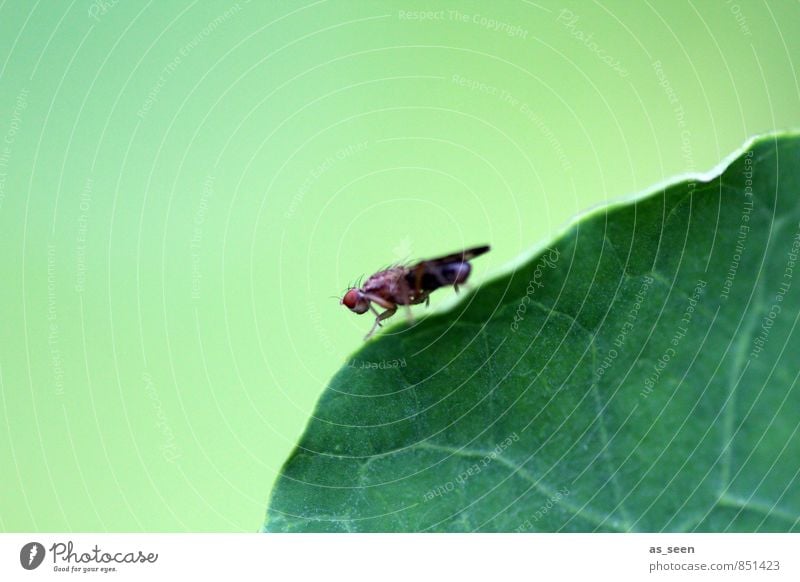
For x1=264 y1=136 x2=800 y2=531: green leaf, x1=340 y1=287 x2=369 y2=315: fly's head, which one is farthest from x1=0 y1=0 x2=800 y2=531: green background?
x1=264 y1=136 x2=800 y2=531: green leaf

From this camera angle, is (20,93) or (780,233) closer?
(780,233)

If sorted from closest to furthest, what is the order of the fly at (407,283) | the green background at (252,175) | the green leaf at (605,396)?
the green leaf at (605,396), the fly at (407,283), the green background at (252,175)

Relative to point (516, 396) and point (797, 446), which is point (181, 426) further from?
point (797, 446)

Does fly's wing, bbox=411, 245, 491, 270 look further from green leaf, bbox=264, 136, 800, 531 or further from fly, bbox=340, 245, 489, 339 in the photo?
green leaf, bbox=264, 136, 800, 531

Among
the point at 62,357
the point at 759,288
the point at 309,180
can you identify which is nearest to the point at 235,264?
the point at 309,180

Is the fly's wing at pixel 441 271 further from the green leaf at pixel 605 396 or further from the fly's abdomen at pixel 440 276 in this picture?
the green leaf at pixel 605 396
